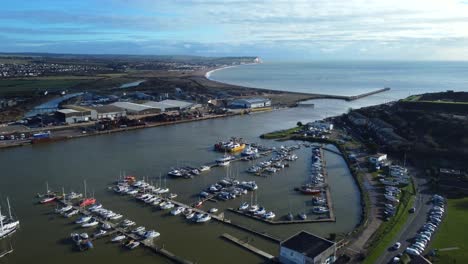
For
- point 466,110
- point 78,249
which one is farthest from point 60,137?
point 466,110

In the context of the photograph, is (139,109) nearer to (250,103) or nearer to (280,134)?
(250,103)

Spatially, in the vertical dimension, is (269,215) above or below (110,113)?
below

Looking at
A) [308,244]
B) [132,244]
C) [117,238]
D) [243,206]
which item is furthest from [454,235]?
[117,238]

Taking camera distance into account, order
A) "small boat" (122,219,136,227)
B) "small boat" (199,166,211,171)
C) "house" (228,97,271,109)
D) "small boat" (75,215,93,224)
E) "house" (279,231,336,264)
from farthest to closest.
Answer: "house" (228,97,271,109), "small boat" (199,166,211,171), "small boat" (75,215,93,224), "small boat" (122,219,136,227), "house" (279,231,336,264)

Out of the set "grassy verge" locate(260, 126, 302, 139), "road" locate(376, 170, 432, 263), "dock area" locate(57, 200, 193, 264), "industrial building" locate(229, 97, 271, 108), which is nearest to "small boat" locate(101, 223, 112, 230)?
"dock area" locate(57, 200, 193, 264)

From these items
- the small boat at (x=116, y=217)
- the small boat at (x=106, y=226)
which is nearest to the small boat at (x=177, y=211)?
the small boat at (x=116, y=217)

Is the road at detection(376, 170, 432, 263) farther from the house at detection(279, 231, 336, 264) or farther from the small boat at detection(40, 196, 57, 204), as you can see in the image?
the small boat at detection(40, 196, 57, 204)
